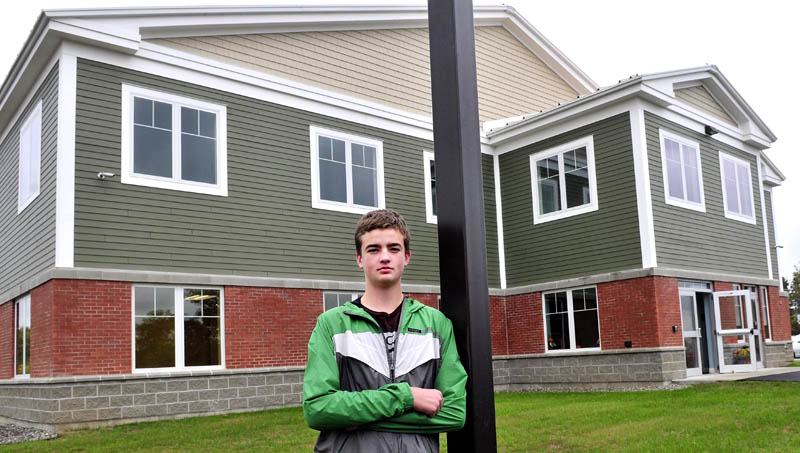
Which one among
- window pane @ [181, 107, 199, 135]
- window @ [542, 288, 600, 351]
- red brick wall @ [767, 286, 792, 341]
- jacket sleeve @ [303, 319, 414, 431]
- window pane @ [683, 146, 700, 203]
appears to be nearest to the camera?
jacket sleeve @ [303, 319, 414, 431]

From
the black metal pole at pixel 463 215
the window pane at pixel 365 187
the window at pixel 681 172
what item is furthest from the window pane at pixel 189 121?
the black metal pole at pixel 463 215

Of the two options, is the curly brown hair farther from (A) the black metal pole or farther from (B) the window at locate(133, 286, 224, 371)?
(B) the window at locate(133, 286, 224, 371)

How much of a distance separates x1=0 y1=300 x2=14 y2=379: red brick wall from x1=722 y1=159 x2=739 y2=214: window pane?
1528 centimetres

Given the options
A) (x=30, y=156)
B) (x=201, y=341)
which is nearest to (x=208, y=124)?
(x=30, y=156)

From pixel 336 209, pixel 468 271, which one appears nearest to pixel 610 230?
pixel 336 209

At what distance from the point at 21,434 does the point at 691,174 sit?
13741 mm

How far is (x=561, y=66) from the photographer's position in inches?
840

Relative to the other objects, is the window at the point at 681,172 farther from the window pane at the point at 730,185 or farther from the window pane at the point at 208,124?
the window pane at the point at 208,124

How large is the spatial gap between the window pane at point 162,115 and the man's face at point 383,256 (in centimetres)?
1101

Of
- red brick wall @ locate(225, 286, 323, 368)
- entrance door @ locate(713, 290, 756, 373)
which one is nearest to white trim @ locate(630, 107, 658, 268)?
entrance door @ locate(713, 290, 756, 373)

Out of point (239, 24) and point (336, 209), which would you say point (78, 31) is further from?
point (336, 209)

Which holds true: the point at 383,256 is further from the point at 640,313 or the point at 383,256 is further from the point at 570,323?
the point at 570,323

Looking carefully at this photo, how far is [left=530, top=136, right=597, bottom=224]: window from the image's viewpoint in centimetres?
1593

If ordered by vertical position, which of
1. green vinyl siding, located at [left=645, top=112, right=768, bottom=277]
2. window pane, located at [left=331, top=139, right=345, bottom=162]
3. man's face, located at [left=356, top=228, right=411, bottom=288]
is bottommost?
man's face, located at [left=356, top=228, right=411, bottom=288]
